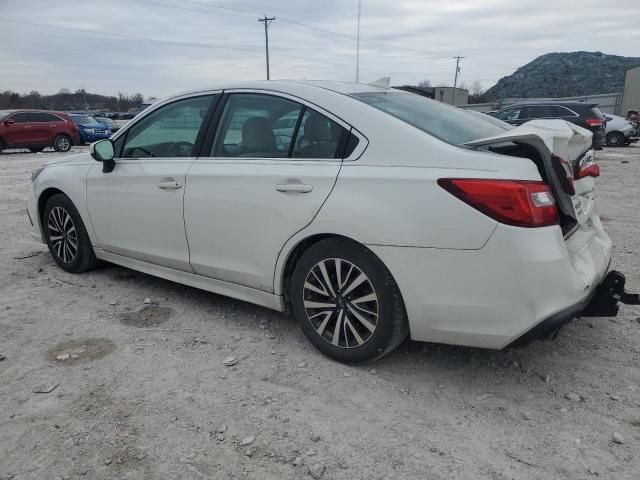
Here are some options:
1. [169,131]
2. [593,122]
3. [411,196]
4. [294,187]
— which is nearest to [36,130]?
[169,131]

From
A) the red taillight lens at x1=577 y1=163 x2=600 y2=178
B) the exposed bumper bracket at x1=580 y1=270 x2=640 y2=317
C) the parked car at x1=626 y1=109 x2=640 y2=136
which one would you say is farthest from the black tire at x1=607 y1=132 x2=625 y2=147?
the exposed bumper bracket at x1=580 y1=270 x2=640 y2=317

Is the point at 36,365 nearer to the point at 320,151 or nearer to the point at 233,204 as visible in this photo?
the point at 233,204

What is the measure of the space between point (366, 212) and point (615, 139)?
20643 mm

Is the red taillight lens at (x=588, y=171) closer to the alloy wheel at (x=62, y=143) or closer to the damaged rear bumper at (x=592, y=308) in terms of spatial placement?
the damaged rear bumper at (x=592, y=308)

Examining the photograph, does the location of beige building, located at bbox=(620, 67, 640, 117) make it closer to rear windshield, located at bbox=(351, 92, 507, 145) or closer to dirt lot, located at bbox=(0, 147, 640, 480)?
rear windshield, located at bbox=(351, 92, 507, 145)

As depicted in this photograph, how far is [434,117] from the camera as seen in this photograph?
311 cm

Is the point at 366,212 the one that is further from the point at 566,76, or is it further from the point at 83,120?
the point at 566,76

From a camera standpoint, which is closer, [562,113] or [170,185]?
[170,185]

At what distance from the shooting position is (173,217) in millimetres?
3627

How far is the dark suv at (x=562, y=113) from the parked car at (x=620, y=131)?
4.89 meters

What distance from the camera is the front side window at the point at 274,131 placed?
117 inches

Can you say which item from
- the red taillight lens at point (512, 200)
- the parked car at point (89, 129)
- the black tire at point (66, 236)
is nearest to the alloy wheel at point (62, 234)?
the black tire at point (66, 236)

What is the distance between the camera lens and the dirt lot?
7.32 feet

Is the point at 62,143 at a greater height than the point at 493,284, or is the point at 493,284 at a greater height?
the point at 493,284
